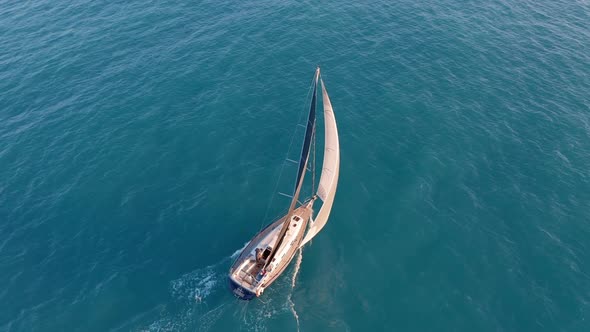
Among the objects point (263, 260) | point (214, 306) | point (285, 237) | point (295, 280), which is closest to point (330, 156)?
point (285, 237)

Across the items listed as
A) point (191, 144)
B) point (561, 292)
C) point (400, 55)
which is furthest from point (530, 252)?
point (191, 144)

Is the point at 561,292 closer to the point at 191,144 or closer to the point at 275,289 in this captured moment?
the point at 275,289

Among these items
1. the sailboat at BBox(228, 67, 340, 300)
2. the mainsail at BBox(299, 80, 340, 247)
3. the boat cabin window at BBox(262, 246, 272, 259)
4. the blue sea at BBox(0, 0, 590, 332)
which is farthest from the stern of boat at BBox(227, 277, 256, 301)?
the mainsail at BBox(299, 80, 340, 247)

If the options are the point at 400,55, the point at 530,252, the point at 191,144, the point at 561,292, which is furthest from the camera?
the point at 400,55

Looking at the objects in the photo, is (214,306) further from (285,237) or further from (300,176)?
(300,176)

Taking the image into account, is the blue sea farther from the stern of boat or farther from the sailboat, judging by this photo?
the sailboat

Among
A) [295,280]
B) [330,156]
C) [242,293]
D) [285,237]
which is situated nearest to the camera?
[242,293]
